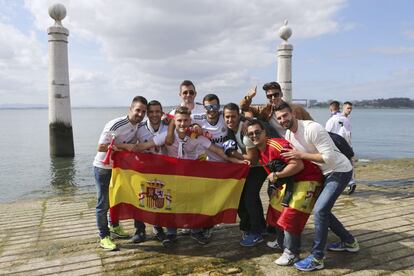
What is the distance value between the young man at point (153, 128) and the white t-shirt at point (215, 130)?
1.62 feet

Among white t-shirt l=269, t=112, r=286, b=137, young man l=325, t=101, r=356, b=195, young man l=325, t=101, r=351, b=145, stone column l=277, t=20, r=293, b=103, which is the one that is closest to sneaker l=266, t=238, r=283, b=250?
white t-shirt l=269, t=112, r=286, b=137

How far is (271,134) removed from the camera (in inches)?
199

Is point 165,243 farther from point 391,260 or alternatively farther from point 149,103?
point 391,260

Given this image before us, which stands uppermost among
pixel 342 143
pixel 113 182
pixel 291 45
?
pixel 291 45

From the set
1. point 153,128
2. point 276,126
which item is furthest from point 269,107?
point 153,128

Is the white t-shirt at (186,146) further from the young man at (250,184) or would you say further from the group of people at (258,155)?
the young man at (250,184)

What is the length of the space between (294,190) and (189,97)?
2101mm

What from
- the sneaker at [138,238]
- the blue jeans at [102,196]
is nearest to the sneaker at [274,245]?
the sneaker at [138,238]

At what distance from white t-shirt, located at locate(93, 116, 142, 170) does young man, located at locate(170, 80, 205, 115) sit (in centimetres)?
81

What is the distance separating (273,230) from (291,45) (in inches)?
414

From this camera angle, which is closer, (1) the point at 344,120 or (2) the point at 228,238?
(2) the point at 228,238

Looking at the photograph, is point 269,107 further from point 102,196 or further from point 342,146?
point 102,196

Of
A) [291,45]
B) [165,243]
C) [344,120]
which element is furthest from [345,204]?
[291,45]

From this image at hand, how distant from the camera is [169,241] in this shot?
208 inches
